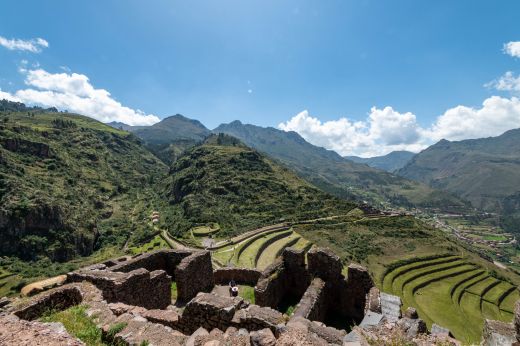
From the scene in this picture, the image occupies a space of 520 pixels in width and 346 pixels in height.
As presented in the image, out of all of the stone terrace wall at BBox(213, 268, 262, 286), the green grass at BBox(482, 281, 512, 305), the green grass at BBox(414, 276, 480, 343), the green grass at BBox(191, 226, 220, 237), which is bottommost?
the green grass at BBox(482, 281, 512, 305)

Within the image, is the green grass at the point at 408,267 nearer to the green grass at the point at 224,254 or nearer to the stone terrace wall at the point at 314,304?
the green grass at the point at 224,254

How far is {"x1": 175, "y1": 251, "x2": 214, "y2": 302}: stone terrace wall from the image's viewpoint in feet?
42.1

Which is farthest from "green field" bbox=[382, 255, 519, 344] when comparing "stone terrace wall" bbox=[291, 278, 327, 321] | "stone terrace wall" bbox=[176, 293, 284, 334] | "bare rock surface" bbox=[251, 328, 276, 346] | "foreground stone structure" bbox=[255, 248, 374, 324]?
"bare rock surface" bbox=[251, 328, 276, 346]

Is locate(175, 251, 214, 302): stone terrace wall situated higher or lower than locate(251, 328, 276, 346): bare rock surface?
lower

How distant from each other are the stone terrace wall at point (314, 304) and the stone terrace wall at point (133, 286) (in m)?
5.60

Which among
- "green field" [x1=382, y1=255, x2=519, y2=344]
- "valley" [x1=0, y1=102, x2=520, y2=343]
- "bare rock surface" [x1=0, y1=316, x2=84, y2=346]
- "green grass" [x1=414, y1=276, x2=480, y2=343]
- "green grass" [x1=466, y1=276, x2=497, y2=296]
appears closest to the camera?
"bare rock surface" [x1=0, y1=316, x2=84, y2=346]

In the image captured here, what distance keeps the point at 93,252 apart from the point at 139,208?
44860mm

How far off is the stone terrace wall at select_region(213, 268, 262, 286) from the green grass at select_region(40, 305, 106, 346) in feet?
27.2

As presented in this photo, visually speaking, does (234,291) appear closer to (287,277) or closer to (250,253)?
(287,277)

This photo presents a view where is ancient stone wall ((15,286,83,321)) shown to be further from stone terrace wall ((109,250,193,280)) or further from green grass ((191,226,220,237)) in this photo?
green grass ((191,226,220,237))

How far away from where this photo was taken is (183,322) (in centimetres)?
851

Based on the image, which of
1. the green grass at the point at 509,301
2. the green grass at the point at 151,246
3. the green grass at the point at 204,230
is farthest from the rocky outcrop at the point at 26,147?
the green grass at the point at 509,301

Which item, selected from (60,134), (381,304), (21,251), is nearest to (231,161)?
(21,251)

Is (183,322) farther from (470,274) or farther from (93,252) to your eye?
(93,252)
